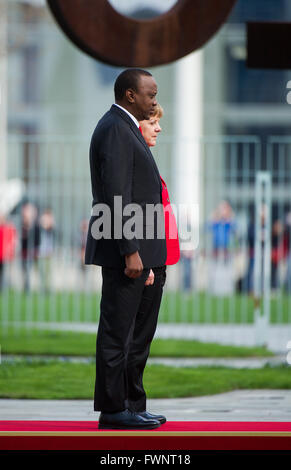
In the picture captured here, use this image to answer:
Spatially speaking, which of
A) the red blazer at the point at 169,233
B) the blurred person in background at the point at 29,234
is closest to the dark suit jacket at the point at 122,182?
the red blazer at the point at 169,233

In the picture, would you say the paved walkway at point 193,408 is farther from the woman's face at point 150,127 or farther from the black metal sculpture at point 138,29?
the black metal sculpture at point 138,29

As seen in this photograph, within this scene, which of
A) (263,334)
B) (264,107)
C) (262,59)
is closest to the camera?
(262,59)

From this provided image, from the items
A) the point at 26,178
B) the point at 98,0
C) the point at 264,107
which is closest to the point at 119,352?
the point at 98,0

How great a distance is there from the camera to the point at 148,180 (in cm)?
504

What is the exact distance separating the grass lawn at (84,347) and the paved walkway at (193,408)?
255 centimetres

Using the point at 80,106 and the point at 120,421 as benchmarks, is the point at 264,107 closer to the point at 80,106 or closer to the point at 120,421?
the point at 80,106

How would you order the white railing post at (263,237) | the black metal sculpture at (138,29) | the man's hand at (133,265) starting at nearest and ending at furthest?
1. the man's hand at (133,265)
2. the black metal sculpture at (138,29)
3. the white railing post at (263,237)

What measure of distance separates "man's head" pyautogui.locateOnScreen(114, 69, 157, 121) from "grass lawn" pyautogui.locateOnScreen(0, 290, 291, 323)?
7.67 m

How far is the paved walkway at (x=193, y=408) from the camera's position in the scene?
623 cm

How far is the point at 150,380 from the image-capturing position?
791 centimetres

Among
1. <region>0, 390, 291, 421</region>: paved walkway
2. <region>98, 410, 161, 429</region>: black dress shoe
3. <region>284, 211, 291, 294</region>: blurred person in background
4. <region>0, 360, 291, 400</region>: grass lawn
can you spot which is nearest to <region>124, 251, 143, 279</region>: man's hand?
<region>98, 410, 161, 429</region>: black dress shoe

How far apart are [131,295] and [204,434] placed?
2.61 ft

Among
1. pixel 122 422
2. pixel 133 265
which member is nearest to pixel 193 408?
pixel 122 422

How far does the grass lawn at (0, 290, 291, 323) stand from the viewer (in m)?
12.9
